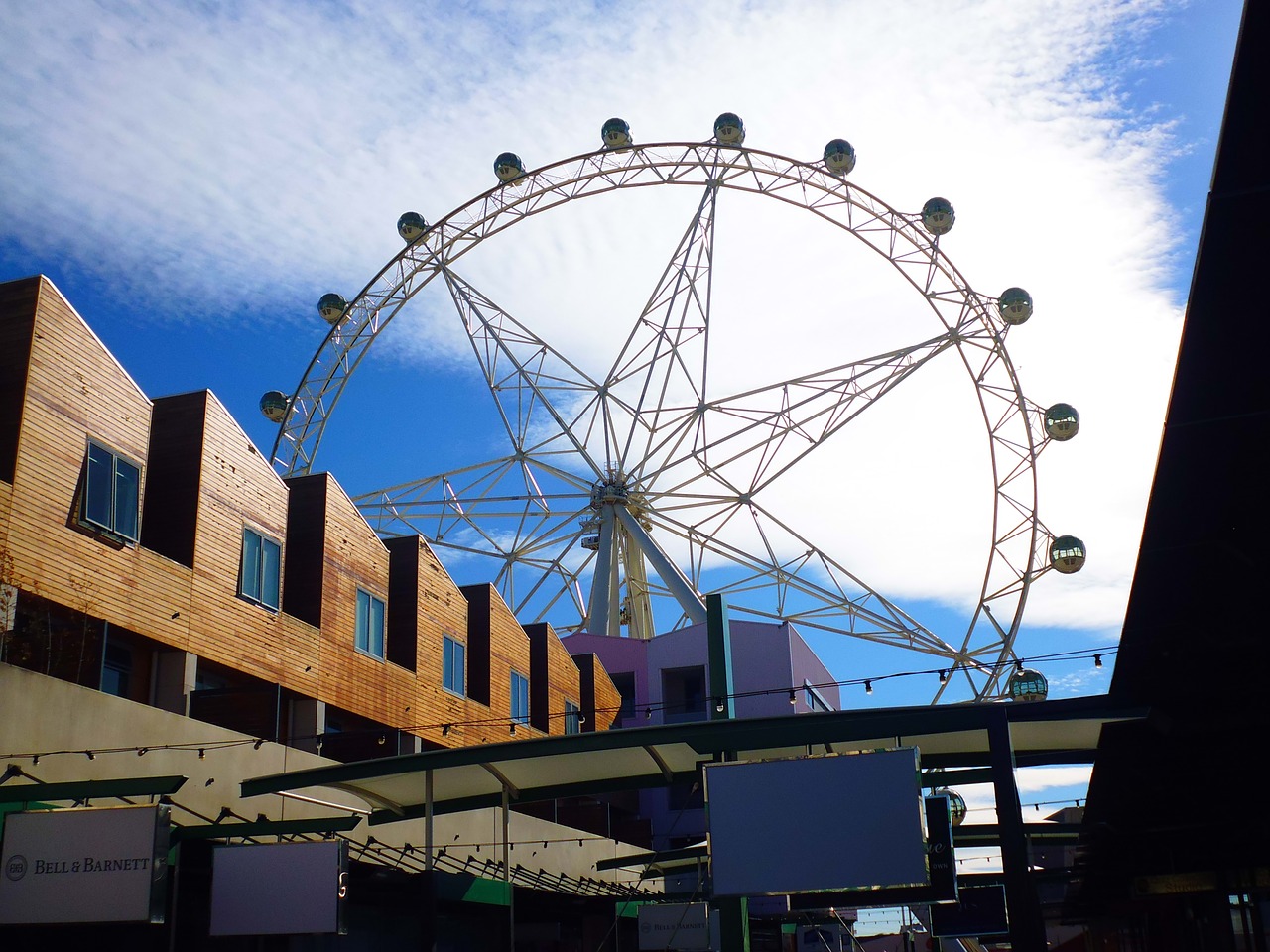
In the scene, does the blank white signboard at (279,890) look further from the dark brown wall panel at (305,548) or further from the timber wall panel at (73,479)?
the dark brown wall panel at (305,548)

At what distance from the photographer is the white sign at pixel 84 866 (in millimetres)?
16656

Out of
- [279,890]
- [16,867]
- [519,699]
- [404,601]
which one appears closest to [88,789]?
[16,867]

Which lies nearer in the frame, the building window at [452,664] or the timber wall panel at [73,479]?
Answer: the timber wall panel at [73,479]

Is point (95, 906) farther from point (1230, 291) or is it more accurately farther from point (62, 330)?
point (1230, 291)

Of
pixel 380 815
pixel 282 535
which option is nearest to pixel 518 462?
pixel 282 535

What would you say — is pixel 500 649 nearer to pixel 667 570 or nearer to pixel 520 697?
pixel 520 697

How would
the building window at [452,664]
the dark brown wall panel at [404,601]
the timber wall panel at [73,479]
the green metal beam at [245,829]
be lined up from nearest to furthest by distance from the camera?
the green metal beam at [245,829]
the timber wall panel at [73,479]
the dark brown wall panel at [404,601]
the building window at [452,664]

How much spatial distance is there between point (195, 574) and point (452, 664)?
38.6ft

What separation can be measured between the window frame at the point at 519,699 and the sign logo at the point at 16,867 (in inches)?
824

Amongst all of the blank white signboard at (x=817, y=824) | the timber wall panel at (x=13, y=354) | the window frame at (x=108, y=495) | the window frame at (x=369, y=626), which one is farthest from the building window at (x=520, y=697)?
the timber wall panel at (x=13, y=354)

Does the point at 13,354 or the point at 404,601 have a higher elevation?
the point at 13,354

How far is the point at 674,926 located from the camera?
3011cm

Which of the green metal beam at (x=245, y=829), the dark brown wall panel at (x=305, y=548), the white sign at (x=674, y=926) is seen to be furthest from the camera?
the white sign at (x=674, y=926)

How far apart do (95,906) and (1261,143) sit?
15317 mm
